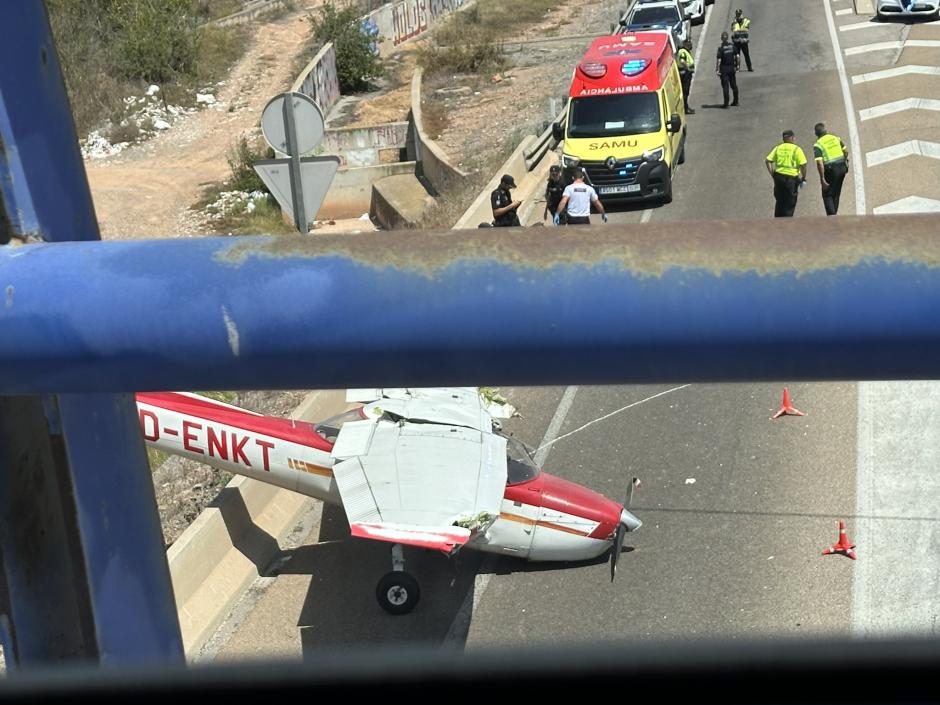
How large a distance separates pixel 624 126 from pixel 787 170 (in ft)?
16.7

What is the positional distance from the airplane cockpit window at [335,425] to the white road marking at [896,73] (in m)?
24.0

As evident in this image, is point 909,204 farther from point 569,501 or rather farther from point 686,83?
point 569,501

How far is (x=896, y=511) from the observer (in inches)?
452

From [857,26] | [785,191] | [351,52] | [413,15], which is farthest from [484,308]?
[413,15]

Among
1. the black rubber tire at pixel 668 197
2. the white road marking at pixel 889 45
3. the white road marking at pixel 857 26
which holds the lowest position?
the white road marking at pixel 857 26

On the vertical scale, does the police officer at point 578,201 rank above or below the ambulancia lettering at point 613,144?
above

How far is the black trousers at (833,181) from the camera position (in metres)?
18.6

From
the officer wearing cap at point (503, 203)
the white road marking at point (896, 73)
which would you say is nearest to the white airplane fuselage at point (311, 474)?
the officer wearing cap at point (503, 203)

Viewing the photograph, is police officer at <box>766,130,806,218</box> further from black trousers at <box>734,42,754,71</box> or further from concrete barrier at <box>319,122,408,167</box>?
concrete barrier at <box>319,122,408,167</box>

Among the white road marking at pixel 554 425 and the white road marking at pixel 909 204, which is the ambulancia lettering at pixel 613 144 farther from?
the white road marking at pixel 554 425

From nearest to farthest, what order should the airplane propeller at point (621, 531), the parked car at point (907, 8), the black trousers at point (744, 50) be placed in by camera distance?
1. the airplane propeller at point (621, 531)
2. the black trousers at point (744, 50)
3. the parked car at point (907, 8)

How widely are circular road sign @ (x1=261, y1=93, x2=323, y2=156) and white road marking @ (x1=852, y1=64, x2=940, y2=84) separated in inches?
897

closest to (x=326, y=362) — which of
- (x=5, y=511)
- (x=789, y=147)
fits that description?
(x=5, y=511)

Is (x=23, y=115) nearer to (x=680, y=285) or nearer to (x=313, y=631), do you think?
(x=680, y=285)
